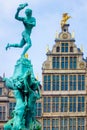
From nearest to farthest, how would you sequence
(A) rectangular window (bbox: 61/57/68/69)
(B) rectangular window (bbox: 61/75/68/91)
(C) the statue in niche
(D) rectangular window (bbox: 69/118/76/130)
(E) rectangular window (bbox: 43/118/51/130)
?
(C) the statue in niche, (D) rectangular window (bbox: 69/118/76/130), (E) rectangular window (bbox: 43/118/51/130), (B) rectangular window (bbox: 61/75/68/91), (A) rectangular window (bbox: 61/57/68/69)

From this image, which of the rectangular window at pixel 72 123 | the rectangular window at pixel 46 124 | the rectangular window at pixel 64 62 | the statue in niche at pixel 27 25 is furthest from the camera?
the rectangular window at pixel 64 62

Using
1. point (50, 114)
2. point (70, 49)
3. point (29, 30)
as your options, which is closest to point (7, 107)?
point (50, 114)

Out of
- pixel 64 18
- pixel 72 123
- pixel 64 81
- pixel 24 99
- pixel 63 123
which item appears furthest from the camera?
pixel 64 18

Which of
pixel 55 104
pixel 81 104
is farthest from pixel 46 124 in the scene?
pixel 81 104

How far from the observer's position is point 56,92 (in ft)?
208

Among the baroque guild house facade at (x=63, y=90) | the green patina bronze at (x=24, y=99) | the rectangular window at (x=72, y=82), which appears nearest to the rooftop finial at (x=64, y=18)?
the baroque guild house facade at (x=63, y=90)

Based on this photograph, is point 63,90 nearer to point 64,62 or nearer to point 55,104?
point 55,104

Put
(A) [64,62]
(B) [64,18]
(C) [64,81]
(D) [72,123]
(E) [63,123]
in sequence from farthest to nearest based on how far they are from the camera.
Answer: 1. (B) [64,18]
2. (A) [64,62]
3. (C) [64,81]
4. (E) [63,123]
5. (D) [72,123]

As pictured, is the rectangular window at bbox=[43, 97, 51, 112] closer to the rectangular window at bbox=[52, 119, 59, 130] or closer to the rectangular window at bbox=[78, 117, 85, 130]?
the rectangular window at bbox=[52, 119, 59, 130]

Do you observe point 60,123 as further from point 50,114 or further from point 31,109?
point 31,109

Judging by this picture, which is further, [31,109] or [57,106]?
[57,106]

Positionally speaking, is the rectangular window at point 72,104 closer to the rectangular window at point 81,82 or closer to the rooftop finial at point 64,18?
the rectangular window at point 81,82

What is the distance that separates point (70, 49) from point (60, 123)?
7.28 m

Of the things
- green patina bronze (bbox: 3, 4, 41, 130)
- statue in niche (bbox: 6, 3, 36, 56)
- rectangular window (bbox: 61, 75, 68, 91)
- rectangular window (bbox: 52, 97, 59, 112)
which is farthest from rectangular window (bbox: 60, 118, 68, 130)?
green patina bronze (bbox: 3, 4, 41, 130)
